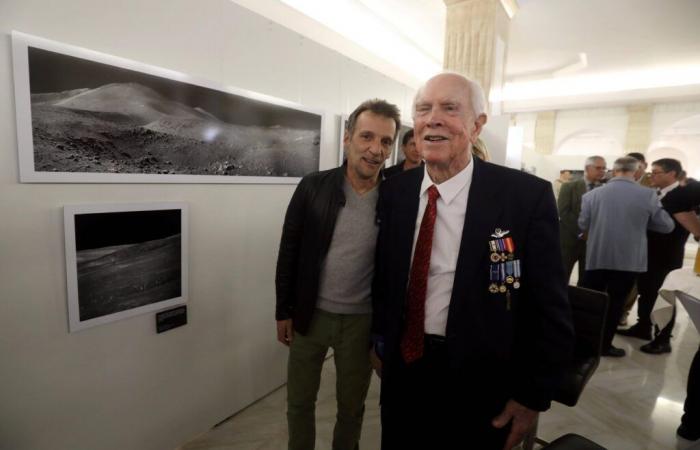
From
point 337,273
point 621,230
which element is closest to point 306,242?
point 337,273

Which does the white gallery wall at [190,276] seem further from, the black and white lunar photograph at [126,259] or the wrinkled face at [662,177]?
the wrinkled face at [662,177]

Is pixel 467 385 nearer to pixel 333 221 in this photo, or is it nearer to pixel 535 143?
pixel 333 221

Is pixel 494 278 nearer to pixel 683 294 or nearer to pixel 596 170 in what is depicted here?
pixel 683 294

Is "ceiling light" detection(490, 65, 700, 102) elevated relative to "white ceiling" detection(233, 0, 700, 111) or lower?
elevated

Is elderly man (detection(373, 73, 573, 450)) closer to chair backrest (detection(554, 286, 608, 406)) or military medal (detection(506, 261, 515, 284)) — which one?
military medal (detection(506, 261, 515, 284))

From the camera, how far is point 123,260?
5.74ft

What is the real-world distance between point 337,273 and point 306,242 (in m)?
0.23

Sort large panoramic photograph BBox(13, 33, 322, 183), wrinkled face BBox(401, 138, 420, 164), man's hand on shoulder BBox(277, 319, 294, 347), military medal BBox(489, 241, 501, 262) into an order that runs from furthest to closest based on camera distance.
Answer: wrinkled face BBox(401, 138, 420, 164) < man's hand on shoulder BBox(277, 319, 294, 347) < large panoramic photograph BBox(13, 33, 322, 183) < military medal BBox(489, 241, 501, 262)

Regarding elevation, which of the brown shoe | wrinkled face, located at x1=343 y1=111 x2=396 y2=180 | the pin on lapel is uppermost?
wrinkled face, located at x1=343 y1=111 x2=396 y2=180

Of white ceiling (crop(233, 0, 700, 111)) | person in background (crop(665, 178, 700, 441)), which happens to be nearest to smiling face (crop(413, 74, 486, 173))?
white ceiling (crop(233, 0, 700, 111))

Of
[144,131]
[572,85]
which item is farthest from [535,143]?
[144,131]

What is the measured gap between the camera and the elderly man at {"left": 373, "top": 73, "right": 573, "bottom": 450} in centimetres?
116

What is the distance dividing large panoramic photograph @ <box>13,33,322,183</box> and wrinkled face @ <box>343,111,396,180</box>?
873 mm

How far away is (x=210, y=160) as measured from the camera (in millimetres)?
2057
